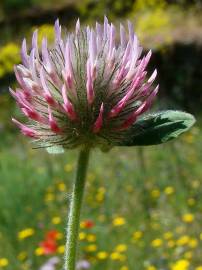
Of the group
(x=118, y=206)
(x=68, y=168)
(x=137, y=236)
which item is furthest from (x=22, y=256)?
(x=68, y=168)

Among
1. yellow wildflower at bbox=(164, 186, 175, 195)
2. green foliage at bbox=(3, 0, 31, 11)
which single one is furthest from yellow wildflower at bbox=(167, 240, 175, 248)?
green foliage at bbox=(3, 0, 31, 11)

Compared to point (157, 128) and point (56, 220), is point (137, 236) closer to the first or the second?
point (56, 220)

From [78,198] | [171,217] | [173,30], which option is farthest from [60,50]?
[173,30]

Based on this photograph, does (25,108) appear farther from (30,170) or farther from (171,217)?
(30,170)

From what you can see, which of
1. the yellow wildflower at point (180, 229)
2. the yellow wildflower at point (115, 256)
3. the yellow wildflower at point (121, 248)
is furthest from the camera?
the yellow wildflower at point (180, 229)

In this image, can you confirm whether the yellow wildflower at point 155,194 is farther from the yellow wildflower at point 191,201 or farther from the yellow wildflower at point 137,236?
the yellow wildflower at point 137,236

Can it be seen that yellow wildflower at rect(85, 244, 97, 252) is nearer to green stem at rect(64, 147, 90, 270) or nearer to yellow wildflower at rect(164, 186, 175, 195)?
yellow wildflower at rect(164, 186, 175, 195)

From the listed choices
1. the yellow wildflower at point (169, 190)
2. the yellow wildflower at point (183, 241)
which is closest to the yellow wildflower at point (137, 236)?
the yellow wildflower at point (183, 241)
